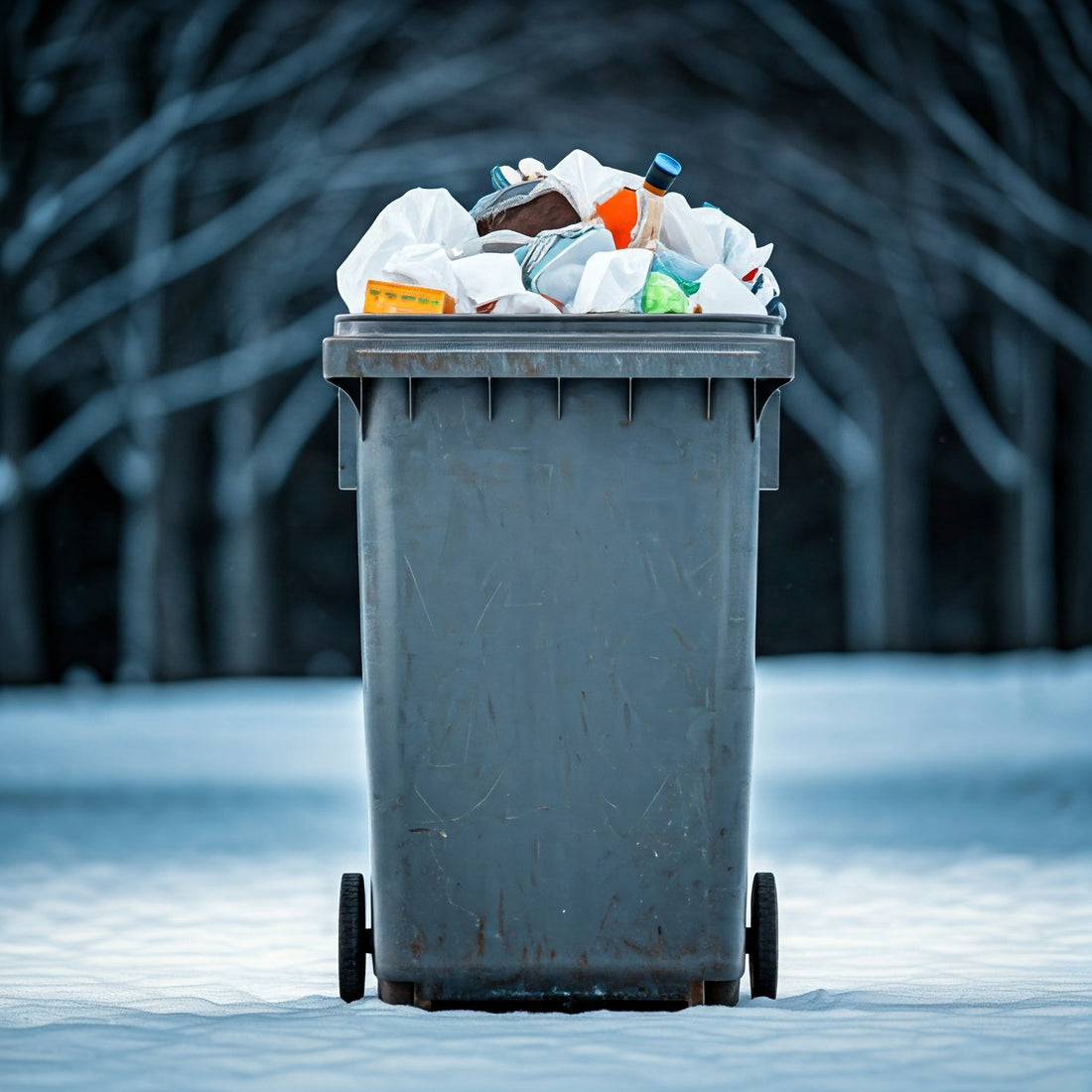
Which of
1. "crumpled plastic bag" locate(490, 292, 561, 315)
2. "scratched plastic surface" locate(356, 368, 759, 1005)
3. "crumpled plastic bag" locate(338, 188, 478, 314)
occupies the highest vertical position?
"crumpled plastic bag" locate(338, 188, 478, 314)

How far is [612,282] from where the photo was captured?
3943 millimetres

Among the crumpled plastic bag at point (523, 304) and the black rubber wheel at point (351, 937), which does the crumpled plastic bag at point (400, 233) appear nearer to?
the crumpled plastic bag at point (523, 304)

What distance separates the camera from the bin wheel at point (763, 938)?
4.05 metres

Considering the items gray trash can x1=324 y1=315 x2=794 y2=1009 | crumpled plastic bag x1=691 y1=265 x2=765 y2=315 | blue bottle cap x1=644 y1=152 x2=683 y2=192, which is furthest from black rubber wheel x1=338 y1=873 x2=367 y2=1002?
blue bottle cap x1=644 y1=152 x2=683 y2=192

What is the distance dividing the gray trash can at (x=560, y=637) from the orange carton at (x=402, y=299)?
3.5 inches

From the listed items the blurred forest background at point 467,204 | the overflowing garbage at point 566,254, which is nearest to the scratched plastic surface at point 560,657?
the overflowing garbage at point 566,254

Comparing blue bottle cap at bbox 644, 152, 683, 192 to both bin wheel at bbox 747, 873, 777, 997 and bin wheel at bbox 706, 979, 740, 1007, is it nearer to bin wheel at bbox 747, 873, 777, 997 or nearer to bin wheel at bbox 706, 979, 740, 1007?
bin wheel at bbox 747, 873, 777, 997

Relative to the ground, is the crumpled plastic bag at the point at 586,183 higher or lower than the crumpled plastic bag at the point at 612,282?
higher

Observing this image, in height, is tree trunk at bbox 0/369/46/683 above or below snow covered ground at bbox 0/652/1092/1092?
above

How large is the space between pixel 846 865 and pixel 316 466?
13987mm

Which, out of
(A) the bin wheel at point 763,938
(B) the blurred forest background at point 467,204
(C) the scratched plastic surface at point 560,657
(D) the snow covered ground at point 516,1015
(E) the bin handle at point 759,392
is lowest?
(D) the snow covered ground at point 516,1015

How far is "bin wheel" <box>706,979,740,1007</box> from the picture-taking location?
12.9 ft

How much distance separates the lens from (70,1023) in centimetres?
383

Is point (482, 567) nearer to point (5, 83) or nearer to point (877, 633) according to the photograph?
point (5, 83)
